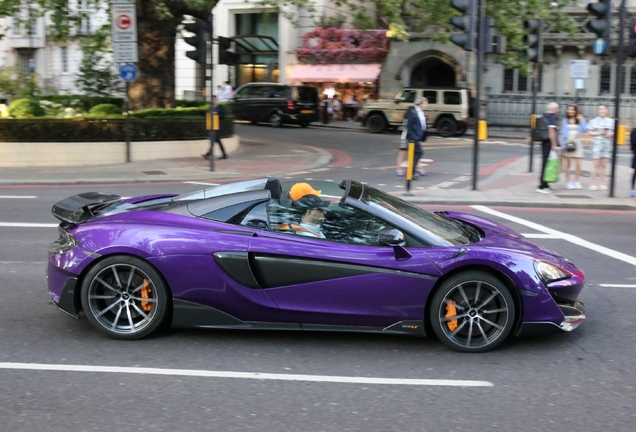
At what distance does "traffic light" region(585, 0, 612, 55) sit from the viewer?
45.6 ft

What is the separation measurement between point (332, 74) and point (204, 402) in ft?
116

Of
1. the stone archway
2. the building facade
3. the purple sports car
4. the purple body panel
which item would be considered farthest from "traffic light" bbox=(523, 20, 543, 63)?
the building facade

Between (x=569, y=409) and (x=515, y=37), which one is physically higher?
(x=515, y=37)

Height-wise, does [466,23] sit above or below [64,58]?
below

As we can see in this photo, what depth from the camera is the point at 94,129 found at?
66.6ft

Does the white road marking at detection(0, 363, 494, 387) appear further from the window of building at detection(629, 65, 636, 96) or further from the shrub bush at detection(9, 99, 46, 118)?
the window of building at detection(629, 65, 636, 96)

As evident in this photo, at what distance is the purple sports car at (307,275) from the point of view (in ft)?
18.5

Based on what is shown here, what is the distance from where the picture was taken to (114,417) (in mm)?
4500

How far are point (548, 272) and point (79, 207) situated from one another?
148 inches

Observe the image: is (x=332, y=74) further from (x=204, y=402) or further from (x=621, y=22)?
(x=204, y=402)

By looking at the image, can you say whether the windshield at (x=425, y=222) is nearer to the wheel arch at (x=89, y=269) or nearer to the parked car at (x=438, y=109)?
the wheel arch at (x=89, y=269)

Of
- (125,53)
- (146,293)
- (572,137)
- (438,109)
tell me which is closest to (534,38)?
(572,137)

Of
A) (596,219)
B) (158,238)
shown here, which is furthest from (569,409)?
(596,219)

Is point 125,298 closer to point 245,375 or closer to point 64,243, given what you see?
point 64,243
